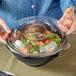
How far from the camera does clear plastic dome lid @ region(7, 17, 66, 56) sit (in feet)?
3.12

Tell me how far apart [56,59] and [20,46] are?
0.21m

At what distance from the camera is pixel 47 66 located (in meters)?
1.06

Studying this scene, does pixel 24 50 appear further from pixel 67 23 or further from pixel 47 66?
pixel 67 23

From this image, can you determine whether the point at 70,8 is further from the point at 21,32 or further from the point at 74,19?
the point at 21,32

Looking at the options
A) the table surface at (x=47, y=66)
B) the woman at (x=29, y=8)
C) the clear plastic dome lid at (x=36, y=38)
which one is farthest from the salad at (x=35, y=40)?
the woman at (x=29, y=8)

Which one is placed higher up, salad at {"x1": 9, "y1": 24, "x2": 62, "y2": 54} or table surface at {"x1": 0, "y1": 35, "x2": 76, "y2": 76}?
salad at {"x1": 9, "y1": 24, "x2": 62, "y2": 54}

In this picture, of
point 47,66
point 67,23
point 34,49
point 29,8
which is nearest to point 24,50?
point 34,49

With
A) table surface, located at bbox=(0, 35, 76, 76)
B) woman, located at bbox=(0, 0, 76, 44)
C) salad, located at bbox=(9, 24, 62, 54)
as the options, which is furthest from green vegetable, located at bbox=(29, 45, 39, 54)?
woman, located at bbox=(0, 0, 76, 44)

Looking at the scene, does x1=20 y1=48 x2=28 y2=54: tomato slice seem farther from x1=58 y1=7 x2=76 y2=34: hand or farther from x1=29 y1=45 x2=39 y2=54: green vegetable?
x1=58 y1=7 x2=76 y2=34: hand

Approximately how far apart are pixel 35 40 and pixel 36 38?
2 cm

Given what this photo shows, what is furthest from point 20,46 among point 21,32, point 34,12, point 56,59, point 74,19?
point 34,12

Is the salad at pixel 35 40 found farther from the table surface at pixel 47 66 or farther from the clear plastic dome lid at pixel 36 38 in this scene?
the table surface at pixel 47 66

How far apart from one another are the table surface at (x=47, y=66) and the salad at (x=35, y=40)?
0.39ft

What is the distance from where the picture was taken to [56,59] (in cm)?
108
